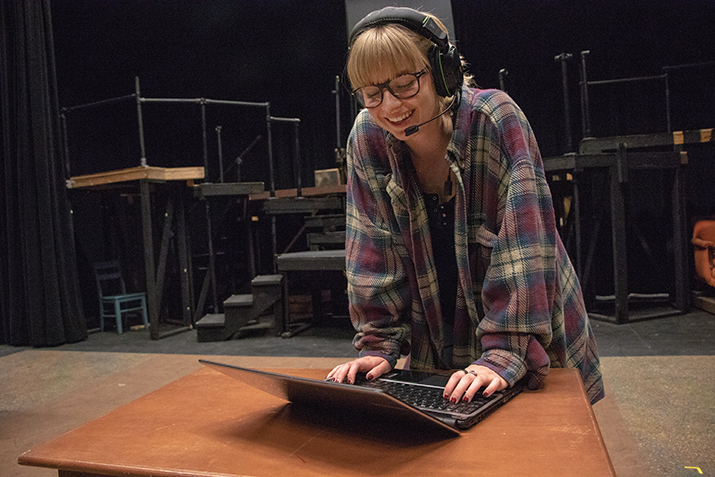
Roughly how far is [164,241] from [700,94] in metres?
5.60

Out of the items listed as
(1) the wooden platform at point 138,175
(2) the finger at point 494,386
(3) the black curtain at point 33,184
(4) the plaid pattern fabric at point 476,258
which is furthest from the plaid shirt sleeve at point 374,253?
(3) the black curtain at point 33,184

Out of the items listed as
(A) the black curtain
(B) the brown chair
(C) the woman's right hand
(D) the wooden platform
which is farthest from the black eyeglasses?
(A) the black curtain

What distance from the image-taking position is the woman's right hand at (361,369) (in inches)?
38.1

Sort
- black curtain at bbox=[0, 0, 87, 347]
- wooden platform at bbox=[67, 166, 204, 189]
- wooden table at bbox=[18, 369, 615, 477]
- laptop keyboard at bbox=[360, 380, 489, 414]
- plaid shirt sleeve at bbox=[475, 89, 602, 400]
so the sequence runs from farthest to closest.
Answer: black curtain at bbox=[0, 0, 87, 347], wooden platform at bbox=[67, 166, 204, 189], plaid shirt sleeve at bbox=[475, 89, 602, 400], laptop keyboard at bbox=[360, 380, 489, 414], wooden table at bbox=[18, 369, 615, 477]

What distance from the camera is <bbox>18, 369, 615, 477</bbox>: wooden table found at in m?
0.61

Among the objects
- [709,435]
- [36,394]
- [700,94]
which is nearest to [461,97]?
[709,435]

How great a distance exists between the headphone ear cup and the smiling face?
0.05 feet

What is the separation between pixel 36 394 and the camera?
10.8 feet

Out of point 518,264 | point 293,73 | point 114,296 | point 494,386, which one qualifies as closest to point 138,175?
point 114,296

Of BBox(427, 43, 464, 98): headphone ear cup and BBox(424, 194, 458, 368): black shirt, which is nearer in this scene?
BBox(427, 43, 464, 98): headphone ear cup

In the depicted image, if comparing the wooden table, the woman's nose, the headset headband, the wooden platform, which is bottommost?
the wooden table

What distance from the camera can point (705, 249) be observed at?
4.38 m

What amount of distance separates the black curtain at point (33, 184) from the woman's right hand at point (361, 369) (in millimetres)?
4707

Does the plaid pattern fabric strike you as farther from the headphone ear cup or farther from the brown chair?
the brown chair
